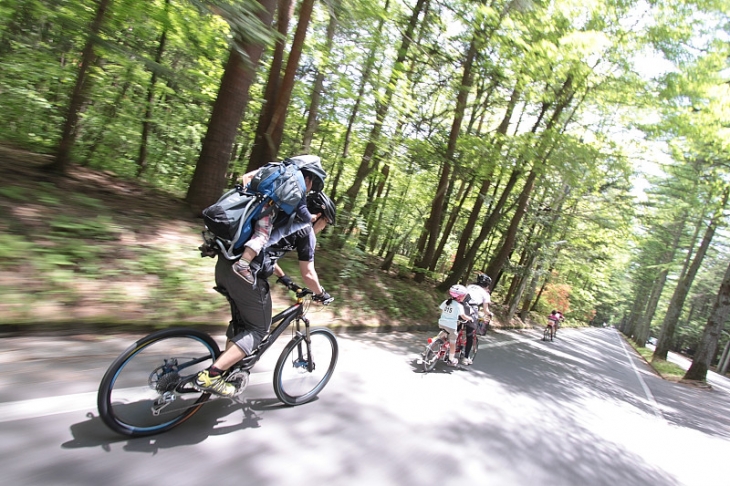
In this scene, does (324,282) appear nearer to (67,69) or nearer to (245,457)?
(245,457)

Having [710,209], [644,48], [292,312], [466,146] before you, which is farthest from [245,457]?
[710,209]

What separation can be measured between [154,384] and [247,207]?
1.48 meters

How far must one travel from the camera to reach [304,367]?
13.1 feet

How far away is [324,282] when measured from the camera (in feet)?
30.5

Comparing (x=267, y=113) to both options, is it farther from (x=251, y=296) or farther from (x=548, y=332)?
(x=548, y=332)

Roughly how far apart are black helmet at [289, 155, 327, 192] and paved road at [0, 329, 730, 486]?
6.92 ft

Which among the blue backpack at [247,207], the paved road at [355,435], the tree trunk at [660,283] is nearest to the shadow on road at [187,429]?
the paved road at [355,435]

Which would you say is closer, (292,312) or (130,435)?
(130,435)

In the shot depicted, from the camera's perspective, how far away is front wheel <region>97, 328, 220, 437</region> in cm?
268

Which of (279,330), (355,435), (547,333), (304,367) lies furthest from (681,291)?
(279,330)

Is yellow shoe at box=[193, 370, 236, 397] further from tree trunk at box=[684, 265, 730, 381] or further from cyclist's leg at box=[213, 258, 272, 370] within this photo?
tree trunk at box=[684, 265, 730, 381]

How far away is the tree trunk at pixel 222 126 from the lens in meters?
7.80

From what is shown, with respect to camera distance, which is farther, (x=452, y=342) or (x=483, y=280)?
(x=483, y=280)

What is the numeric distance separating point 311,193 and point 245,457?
2145 mm
